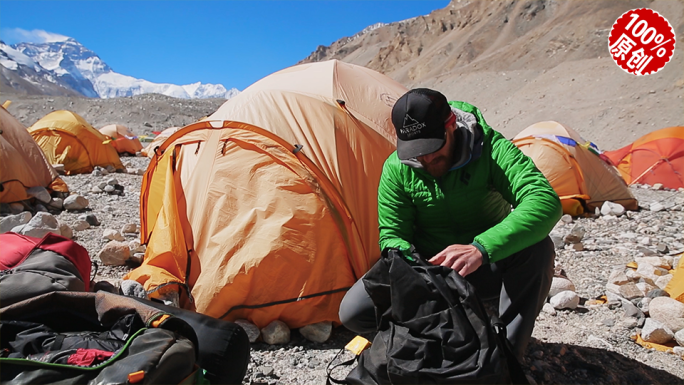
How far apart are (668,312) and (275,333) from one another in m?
2.86

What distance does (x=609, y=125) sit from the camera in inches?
826

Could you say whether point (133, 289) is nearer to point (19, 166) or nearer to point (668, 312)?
point (668, 312)

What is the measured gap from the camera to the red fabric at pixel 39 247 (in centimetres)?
327

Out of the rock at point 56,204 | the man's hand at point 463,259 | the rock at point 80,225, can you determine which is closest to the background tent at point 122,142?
the rock at point 56,204

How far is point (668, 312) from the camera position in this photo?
11.4ft

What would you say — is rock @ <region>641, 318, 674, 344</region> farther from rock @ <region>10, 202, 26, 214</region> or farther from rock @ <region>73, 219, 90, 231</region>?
rock @ <region>10, 202, 26, 214</region>

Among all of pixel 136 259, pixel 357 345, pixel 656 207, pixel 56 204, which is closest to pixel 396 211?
pixel 357 345

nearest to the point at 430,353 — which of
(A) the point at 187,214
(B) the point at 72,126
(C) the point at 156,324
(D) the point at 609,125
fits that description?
(C) the point at 156,324

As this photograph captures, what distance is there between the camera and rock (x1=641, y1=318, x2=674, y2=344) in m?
3.30

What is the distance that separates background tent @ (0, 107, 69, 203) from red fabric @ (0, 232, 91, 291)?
4.34 metres

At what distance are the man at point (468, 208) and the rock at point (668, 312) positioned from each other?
5.03 ft

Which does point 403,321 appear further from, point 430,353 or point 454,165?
point 454,165

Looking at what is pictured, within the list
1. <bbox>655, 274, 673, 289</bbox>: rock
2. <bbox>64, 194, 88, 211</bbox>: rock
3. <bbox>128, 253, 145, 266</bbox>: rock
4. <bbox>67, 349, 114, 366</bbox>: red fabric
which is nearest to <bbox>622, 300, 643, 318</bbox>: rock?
<bbox>655, 274, 673, 289</bbox>: rock

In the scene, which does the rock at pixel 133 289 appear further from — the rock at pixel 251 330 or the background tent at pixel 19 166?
the background tent at pixel 19 166
